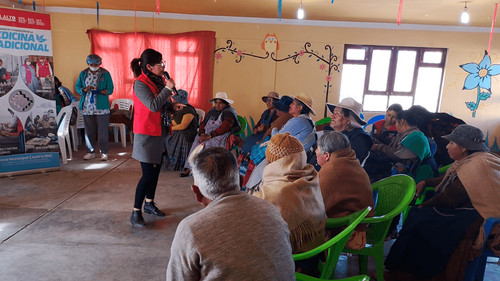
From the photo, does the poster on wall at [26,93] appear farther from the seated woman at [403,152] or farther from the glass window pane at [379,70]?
the glass window pane at [379,70]

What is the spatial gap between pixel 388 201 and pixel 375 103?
17.2 ft

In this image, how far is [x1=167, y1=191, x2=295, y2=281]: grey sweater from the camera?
97cm

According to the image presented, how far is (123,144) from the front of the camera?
632 centimetres

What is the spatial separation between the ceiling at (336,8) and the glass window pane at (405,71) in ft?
2.18

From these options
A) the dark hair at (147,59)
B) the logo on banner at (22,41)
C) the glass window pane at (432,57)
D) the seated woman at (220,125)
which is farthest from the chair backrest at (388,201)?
the glass window pane at (432,57)

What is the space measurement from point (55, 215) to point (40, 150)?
1.67 m

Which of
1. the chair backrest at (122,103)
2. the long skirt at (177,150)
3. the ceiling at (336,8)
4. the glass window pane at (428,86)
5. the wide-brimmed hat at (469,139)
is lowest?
the long skirt at (177,150)

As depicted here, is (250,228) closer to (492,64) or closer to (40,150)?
(40,150)

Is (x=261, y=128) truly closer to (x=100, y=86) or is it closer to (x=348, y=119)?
(x=348, y=119)

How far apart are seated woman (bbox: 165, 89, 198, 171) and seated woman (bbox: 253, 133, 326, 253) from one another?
3173 millimetres

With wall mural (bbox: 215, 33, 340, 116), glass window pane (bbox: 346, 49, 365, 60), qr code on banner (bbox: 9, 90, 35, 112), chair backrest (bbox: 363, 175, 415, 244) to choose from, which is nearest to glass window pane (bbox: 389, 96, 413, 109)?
glass window pane (bbox: 346, 49, 365, 60)

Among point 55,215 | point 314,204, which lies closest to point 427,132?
point 314,204

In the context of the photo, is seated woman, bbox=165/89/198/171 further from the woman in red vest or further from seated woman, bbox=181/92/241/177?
the woman in red vest

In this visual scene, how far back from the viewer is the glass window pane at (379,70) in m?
6.92
